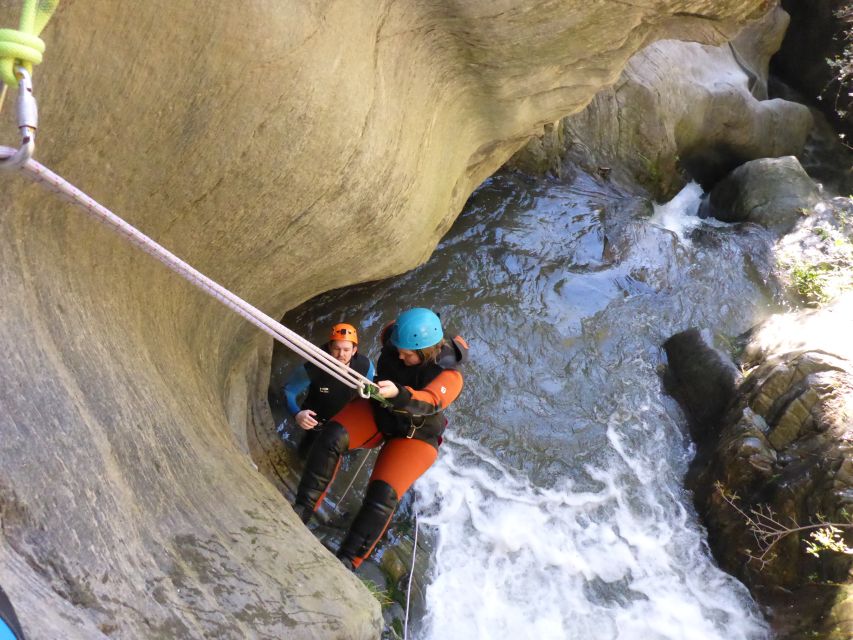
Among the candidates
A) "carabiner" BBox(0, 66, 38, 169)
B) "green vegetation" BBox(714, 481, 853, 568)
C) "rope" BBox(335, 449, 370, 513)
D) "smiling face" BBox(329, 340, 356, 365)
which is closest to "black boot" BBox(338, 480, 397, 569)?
"rope" BBox(335, 449, 370, 513)

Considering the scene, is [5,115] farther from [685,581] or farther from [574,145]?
[574,145]

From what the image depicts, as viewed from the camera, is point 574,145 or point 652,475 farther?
point 574,145

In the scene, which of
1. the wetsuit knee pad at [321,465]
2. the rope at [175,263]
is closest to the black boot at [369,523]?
the wetsuit knee pad at [321,465]

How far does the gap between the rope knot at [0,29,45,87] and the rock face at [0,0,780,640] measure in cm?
56

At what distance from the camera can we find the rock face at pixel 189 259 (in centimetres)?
229

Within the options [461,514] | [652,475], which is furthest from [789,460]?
[461,514]

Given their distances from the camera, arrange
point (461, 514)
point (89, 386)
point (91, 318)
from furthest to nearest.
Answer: point (461, 514) → point (91, 318) → point (89, 386)

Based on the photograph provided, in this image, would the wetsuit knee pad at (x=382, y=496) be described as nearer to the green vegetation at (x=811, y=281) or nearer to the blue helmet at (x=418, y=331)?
the blue helmet at (x=418, y=331)

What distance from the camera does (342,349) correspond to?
14.7ft

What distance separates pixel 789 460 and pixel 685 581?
125 cm

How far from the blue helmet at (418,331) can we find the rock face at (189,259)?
0.66 meters

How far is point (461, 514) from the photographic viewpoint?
5246mm

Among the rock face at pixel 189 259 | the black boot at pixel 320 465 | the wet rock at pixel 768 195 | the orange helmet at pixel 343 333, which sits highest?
the rock face at pixel 189 259

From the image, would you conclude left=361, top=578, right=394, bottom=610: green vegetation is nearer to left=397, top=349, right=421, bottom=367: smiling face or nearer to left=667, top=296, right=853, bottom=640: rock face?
left=397, top=349, right=421, bottom=367: smiling face
